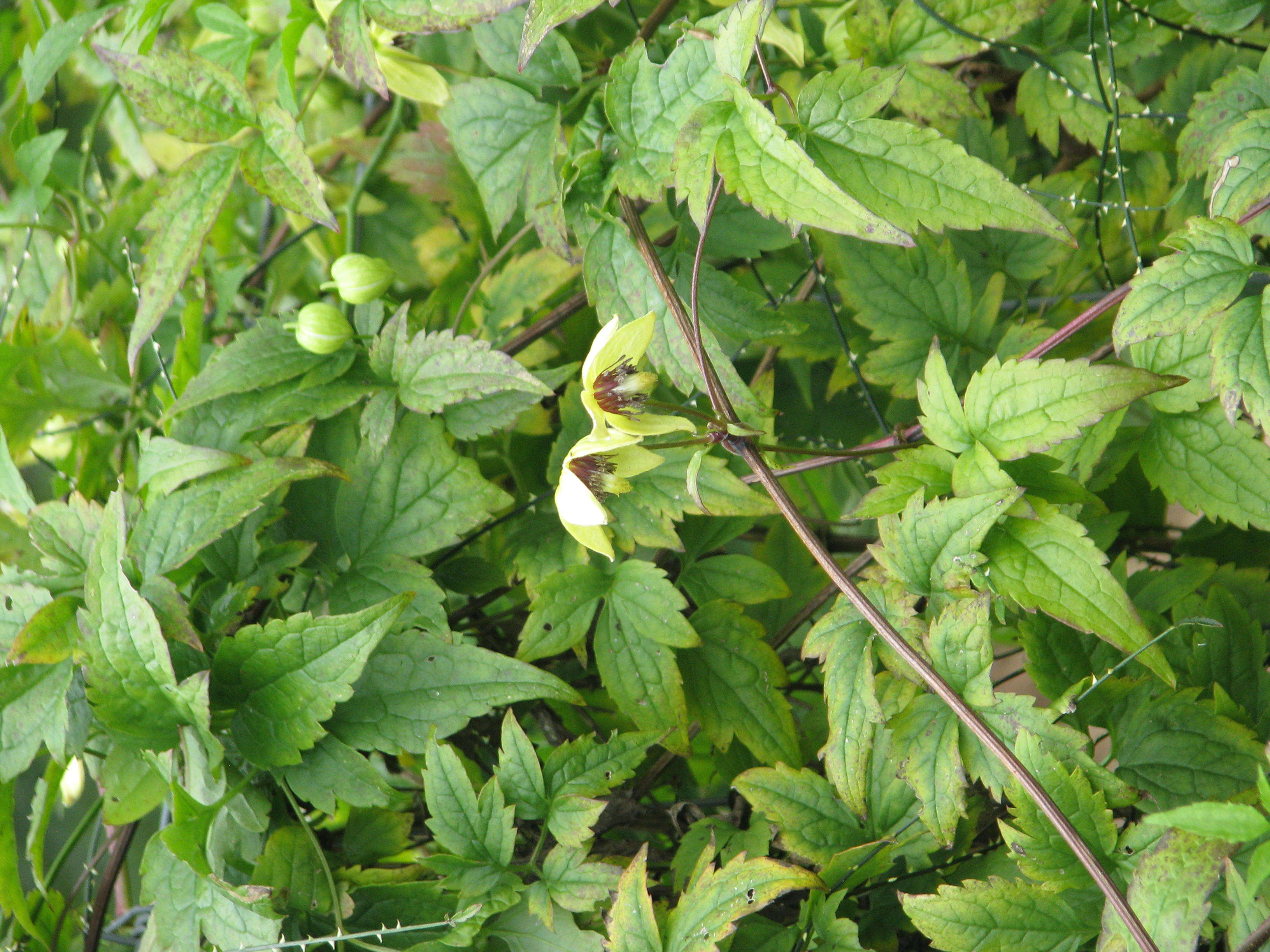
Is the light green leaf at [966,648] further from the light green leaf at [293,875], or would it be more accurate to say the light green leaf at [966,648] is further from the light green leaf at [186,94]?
the light green leaf at [186,94]

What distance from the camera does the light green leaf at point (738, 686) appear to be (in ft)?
2.34

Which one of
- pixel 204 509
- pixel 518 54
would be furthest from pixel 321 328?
pixel 518 54

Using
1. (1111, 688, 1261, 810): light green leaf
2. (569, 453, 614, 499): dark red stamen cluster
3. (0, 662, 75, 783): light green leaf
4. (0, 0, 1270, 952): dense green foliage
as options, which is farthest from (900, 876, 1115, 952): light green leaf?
(0, 662, 75, 783): light green leaf

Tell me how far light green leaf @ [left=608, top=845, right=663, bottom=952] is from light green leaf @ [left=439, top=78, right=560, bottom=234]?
0.53m

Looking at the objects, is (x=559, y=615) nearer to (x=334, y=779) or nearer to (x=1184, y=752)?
(x=334, y=779)

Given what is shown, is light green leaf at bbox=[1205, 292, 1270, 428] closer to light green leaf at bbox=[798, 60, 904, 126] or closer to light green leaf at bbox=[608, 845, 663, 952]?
light green leaf at bbox=[798, 60, 904, 126]

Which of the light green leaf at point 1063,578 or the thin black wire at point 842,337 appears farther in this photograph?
the thin black wire at point 842,337

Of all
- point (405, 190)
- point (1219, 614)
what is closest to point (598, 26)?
point (405, 190)

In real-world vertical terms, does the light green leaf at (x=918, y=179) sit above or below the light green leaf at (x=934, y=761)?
above

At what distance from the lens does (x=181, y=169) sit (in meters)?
0.74

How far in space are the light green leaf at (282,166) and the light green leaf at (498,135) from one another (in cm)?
13

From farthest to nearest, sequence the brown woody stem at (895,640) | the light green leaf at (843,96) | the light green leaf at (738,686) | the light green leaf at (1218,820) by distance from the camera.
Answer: the light green leaf at (738,686) → the light green leaf at (843,96) → the brown woody stem at (895,640) → the light green leaf at (1218,820)

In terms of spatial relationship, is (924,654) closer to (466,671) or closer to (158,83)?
(466,671)

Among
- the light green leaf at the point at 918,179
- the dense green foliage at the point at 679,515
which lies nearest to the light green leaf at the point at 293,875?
the dense green foliage at the point at 679,515
